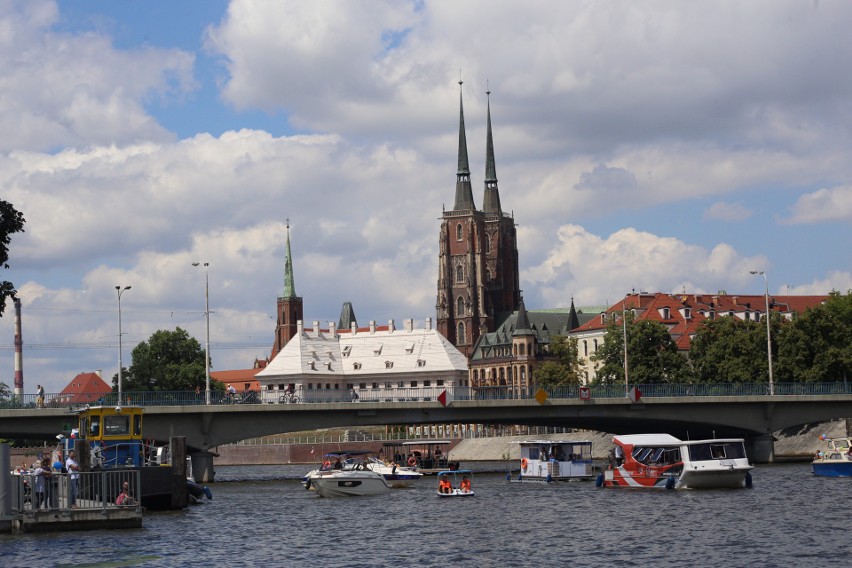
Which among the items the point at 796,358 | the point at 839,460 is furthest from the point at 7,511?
the point at 796,358

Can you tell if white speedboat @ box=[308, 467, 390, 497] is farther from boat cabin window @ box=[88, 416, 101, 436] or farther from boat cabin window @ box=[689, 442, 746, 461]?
boat cabin window @ box=[88, 416, 101, 436]

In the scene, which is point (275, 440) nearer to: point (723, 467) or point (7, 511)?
point (723, 467)

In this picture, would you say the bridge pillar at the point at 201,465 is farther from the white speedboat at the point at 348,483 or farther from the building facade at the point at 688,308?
the building facade at the point at 688,308

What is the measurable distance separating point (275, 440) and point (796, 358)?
8598 cm

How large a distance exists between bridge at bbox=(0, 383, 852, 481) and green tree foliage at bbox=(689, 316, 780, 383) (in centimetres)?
1110

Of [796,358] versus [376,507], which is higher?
[796,358]

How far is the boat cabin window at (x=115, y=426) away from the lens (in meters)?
68.3

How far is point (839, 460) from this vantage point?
87.1m

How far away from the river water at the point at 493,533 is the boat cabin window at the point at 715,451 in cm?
213

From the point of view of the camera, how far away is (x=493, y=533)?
5731 cm

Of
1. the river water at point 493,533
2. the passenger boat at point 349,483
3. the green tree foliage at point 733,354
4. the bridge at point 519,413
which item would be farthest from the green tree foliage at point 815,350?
the passenger boat at point 349,483

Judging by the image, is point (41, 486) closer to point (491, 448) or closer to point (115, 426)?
point (115, 426)

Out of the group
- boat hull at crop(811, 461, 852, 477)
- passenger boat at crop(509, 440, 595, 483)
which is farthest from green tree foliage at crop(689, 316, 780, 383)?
boat hull at crop(811, 461, 852, 477)

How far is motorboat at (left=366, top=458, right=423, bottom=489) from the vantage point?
3620 inches
